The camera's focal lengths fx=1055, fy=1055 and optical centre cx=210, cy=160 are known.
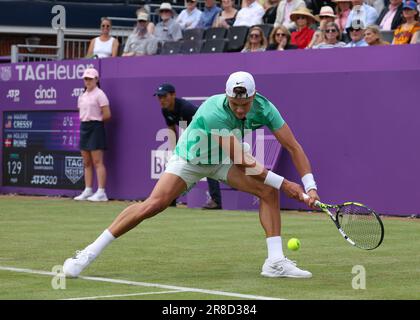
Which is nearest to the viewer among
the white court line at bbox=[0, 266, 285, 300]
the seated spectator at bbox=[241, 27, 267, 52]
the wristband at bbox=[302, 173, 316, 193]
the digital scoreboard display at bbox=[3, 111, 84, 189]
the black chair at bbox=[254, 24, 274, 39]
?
the white court line at bbox=[0, 266, 285, 300]

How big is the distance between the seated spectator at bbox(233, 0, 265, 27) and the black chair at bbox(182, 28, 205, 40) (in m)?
0.72

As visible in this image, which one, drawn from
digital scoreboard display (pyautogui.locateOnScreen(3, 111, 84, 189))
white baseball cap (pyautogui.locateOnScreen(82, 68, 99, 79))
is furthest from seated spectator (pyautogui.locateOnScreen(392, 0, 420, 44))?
digital scoreboard display (pyautogui.locateOnScreen(3, 111, 84, 189))

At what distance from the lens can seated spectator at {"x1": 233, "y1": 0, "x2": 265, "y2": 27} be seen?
1947 centimetres

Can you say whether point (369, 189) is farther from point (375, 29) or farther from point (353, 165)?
point (375, 29)

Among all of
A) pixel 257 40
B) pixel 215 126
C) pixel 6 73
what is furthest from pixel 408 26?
pixel 6 73

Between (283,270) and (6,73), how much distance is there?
13879 mm

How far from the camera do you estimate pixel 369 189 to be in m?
15.7

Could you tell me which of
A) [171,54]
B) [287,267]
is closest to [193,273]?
[287,267]

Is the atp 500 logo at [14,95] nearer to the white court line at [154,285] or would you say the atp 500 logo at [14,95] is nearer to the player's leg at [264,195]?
the white court line at [154,285]

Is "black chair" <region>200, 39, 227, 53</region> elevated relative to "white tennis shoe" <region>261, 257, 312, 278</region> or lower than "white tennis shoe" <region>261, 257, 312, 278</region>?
elevated

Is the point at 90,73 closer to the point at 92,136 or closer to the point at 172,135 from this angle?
the point at 92,136

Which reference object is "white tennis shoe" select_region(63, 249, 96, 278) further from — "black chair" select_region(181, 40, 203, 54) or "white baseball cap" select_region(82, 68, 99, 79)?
"black chair" select_region(181, 40, 203, 54)

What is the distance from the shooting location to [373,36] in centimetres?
1598
